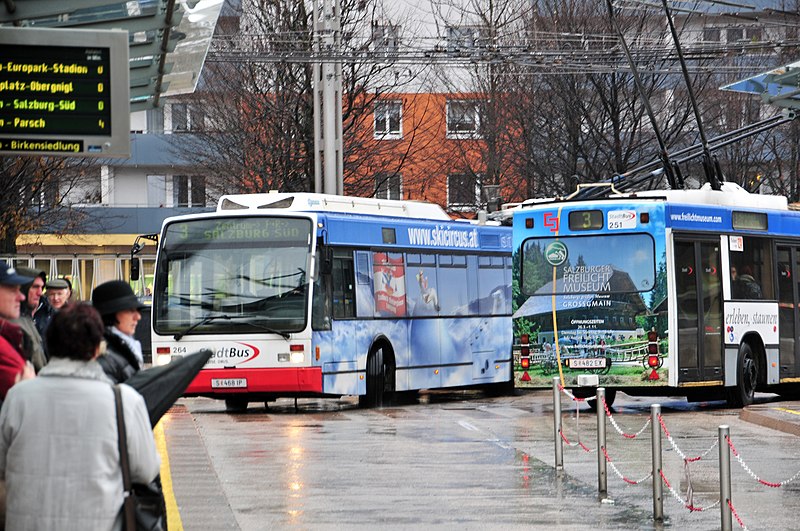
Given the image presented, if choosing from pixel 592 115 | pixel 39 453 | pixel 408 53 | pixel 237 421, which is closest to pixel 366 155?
pixel 592 115

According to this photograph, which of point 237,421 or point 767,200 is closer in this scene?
point 237,421

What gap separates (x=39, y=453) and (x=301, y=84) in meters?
34.4

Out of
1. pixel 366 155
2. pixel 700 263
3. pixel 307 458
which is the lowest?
pixel 307 458

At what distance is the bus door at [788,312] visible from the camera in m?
23.9

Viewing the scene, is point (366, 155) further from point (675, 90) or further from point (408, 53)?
point (408, 53)

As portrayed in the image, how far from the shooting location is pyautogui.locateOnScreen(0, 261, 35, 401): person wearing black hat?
673cm

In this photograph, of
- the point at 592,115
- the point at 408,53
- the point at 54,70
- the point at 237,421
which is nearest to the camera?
the point at 54,70

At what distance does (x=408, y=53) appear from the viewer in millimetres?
30234

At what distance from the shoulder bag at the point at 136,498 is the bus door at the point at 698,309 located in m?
15.9

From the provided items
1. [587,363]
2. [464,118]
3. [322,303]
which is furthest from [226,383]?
[464,118]

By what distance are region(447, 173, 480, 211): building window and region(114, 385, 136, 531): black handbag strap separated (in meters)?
38.2

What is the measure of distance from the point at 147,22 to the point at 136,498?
22.8ft

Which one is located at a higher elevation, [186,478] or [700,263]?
[700,263]

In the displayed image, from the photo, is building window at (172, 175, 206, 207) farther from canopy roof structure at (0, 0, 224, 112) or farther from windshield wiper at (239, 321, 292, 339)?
canopy roof structure at (0, 0, 224, 112)
